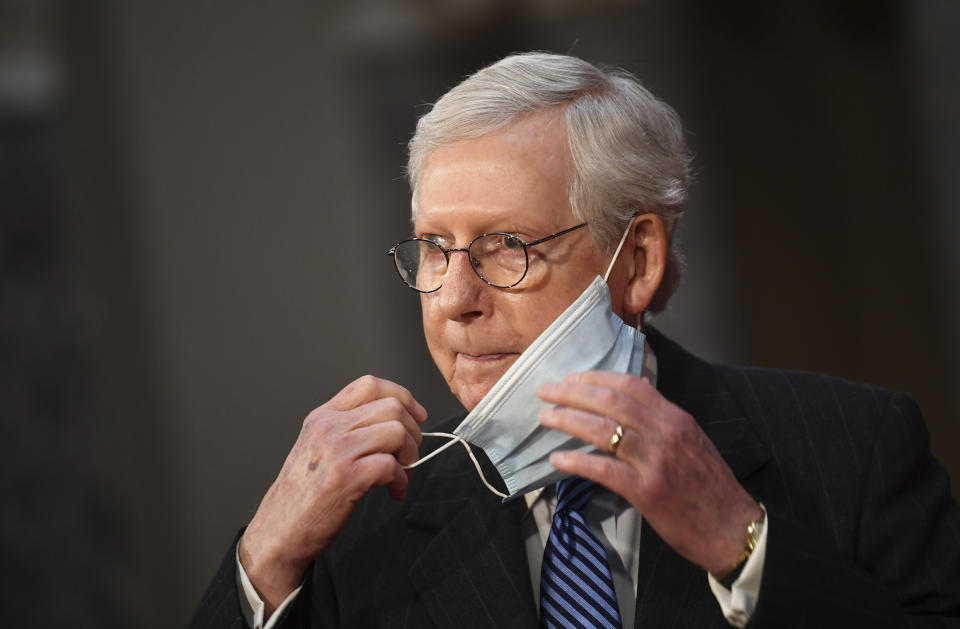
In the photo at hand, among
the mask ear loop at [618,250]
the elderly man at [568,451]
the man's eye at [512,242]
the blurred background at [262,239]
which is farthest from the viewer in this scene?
the blurred background at [262,239]

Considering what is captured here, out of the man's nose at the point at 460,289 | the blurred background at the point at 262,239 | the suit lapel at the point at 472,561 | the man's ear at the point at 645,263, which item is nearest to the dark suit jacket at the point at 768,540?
the suit lapel at the point at 472,561

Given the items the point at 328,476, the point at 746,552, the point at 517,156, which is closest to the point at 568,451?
the point at 746,552

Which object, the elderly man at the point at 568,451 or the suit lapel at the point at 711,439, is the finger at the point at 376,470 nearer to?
the elderly man at the point at 568,451

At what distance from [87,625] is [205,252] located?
1760 mm

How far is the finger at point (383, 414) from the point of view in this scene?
1.70 meters

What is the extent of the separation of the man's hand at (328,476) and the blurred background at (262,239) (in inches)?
110

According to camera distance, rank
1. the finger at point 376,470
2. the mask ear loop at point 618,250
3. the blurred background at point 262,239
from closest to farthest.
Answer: the finger at point 376,470 → the mask ear loop at point 618,250 → the blurred background at point 262,239

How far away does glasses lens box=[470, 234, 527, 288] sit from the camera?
5.91 ft

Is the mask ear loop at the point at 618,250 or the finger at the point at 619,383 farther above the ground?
the mask ear loop at the point at 618,250

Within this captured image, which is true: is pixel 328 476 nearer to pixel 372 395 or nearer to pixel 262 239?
pixel 372 395

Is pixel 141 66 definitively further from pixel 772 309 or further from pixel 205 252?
pixel 772 309

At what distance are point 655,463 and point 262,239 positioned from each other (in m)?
3.54

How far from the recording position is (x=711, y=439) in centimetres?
194

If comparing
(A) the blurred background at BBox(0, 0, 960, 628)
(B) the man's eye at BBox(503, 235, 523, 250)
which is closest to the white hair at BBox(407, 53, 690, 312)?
(B) the man's eye at BBox(503, 235, 523, 250)
